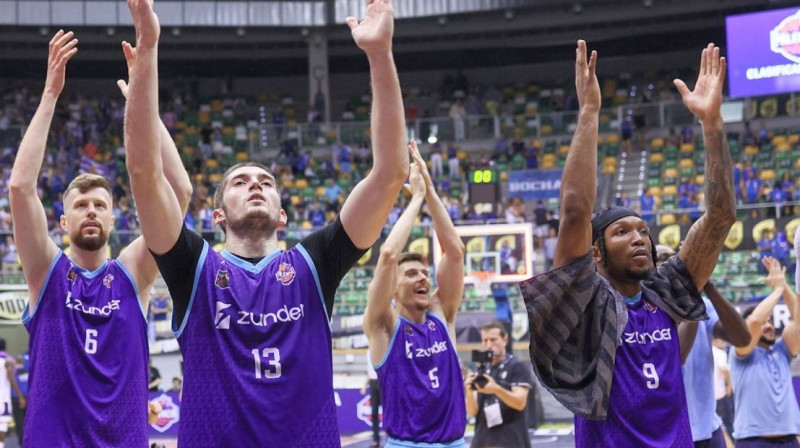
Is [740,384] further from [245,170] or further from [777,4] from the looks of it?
[777,4]

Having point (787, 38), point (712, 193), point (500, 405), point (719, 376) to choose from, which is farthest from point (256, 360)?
point (787, 38)

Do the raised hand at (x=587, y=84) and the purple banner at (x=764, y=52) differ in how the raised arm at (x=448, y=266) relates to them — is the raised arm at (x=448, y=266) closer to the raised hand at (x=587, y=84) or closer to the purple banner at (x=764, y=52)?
the raised hand at (x=587, y=84)

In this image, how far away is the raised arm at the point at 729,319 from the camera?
21.4 ft

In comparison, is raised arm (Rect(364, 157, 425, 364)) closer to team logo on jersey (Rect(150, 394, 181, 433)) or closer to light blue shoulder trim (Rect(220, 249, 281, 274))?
light blue shoulder trim (Rect(220, 249, 281, 274))

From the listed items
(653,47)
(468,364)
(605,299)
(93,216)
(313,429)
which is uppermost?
(653,47)

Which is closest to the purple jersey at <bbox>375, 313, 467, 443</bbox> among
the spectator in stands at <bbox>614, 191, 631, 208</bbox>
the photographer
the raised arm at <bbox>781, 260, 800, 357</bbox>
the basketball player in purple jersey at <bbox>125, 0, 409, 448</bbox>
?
the photographer

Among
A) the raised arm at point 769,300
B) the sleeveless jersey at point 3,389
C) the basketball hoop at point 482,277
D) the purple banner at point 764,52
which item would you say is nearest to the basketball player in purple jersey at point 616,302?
the raised arm at point 769,300

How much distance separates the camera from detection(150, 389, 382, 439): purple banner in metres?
19.3

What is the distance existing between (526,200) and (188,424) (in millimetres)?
23124

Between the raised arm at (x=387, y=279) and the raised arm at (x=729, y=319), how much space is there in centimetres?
187

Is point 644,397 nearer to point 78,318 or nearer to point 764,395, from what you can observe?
point 78,318

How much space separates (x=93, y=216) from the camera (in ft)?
18.7

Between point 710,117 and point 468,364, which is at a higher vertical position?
point 710,117

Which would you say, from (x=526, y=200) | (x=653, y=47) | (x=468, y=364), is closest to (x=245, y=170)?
(x=468, y=364)
